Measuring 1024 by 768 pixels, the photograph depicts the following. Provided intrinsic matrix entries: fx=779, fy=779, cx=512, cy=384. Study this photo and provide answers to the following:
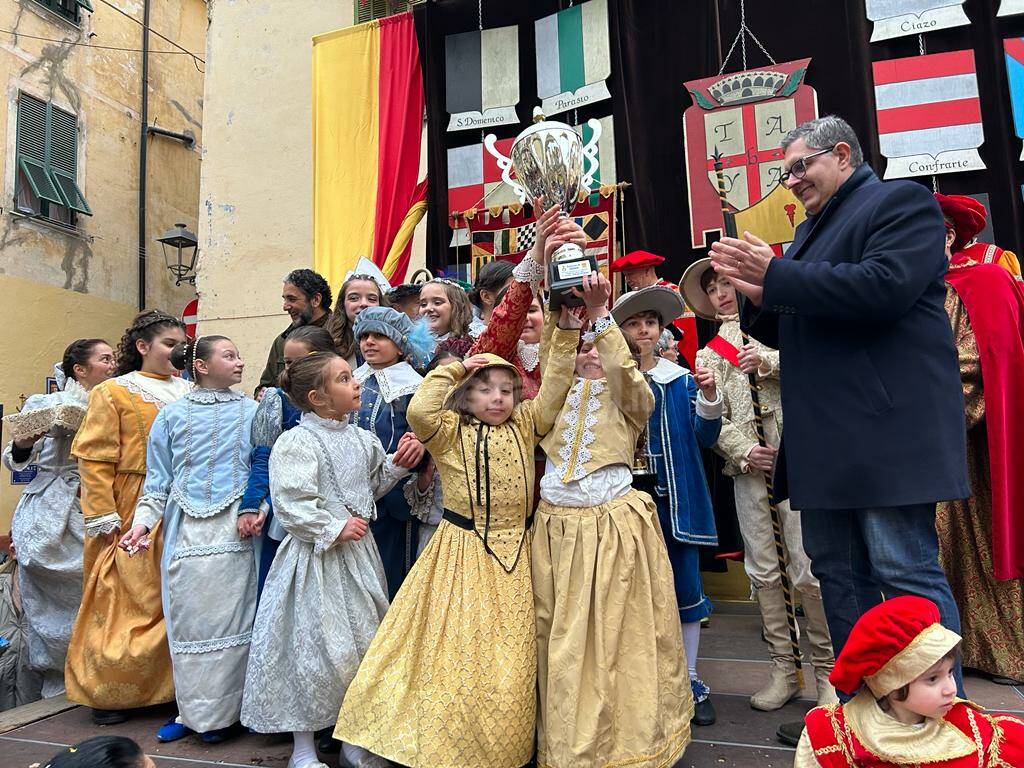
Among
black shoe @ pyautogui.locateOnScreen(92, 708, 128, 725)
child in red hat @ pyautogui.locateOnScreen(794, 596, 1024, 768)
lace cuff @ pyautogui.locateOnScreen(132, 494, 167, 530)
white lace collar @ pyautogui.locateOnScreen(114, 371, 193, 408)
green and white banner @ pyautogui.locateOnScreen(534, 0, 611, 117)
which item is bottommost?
black shoe @ pyautogui.locateOnScreen(92, 708, 128, 725)

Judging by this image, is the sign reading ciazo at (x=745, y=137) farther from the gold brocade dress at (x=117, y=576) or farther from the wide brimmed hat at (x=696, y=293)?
the gold brocade dress at (x=117, y=576)

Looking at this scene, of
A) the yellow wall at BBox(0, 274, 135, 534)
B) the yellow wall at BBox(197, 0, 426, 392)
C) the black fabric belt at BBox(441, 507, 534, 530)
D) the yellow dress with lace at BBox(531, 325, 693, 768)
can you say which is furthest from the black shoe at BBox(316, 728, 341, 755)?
the yellow wall at BBox(0, 274, 135, 534)

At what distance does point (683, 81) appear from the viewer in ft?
19.5

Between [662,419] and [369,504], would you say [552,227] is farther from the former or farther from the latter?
[369,504]

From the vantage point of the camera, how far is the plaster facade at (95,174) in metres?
9.53

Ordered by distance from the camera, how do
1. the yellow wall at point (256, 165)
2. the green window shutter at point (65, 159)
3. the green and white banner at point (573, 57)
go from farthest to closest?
the green window shutter at point (65, 159) < the yellow wall at point (256, 165) < the green and white banner at point (573, 57)

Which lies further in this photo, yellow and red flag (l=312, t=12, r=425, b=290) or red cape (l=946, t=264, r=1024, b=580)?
yellow and red flag (l=312, t=12, r=425, b=290)

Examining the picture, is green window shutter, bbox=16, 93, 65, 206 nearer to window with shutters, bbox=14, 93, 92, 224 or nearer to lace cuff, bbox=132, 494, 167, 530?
window with shutters, bbox=14, 93, 92, 224

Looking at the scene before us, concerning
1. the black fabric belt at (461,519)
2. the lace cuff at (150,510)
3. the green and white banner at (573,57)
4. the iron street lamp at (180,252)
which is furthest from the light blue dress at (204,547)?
the iron street lamp at (180,252)

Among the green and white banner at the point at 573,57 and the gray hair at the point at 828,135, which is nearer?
the gray hair at the point at 828,135

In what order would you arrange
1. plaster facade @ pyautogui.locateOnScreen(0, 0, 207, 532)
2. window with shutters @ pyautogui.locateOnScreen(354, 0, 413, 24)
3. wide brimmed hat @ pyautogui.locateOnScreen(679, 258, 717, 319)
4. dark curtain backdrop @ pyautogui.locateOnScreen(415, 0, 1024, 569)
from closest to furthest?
1. wide brimmed hat @ pyautogui.locateOnScreen(679, 258, 717, 319)
2. dark curtain backdrop @ pyautogui.locateOnScreen(415, 0, 1024, 569)
3. window with shutters @ pyautogui.locateOnScreen(354, 0, 413, 24)
4. plaster facade @ pyautogui.locateOnScreen(0, 0, 207, 532)

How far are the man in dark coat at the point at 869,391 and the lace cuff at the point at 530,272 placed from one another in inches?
30.2

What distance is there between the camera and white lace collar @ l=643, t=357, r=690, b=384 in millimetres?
3410

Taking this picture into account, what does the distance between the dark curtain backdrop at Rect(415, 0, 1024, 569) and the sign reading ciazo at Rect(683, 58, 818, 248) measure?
0.34 ft
